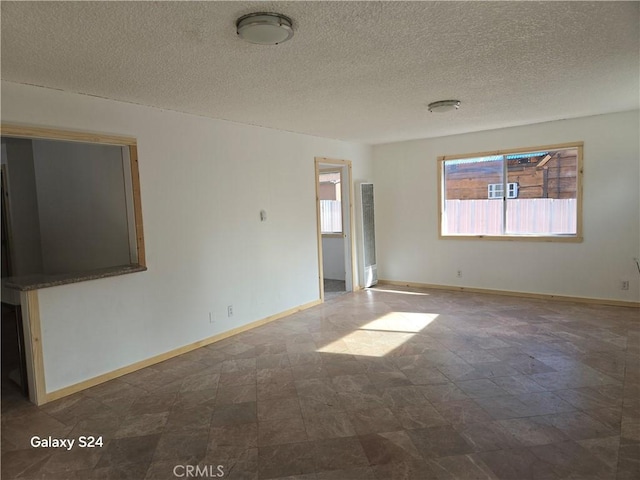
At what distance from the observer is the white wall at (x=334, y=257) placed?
750 centimetres

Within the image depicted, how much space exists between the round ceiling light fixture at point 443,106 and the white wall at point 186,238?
1.93 metres

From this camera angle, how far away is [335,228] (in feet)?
25.4

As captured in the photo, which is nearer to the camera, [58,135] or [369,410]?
[369,410]

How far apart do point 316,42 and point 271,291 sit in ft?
10.6

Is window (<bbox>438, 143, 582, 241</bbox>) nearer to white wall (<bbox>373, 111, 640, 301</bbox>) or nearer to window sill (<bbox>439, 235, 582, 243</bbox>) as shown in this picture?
window sill (<bbox>439, 235, 582, 243</bbox>)

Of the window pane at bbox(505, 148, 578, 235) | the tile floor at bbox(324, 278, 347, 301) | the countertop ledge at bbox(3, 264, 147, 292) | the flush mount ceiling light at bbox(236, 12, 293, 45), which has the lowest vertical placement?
the tile floor at bbox(324, 278, 347, 301)

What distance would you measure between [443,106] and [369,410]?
9.41 feet

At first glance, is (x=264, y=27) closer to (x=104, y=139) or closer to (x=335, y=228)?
(x=104, y=139)

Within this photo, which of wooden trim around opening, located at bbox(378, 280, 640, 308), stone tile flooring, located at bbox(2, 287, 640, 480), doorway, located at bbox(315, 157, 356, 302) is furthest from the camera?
doorway, located at bbox(315, 157, 356, 302)

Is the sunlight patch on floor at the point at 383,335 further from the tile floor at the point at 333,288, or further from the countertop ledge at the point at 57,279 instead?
the countertop ledge at the point at 57,279

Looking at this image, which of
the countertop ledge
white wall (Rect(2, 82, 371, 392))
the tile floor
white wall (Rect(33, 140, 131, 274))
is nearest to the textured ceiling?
white wall (Rect(2, 82, 371, 392))

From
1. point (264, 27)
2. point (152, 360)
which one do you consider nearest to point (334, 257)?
point (152, 360)

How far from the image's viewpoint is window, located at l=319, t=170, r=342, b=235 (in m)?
7.74

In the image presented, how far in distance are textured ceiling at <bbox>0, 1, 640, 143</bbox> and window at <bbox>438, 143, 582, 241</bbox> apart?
4.27 feet
